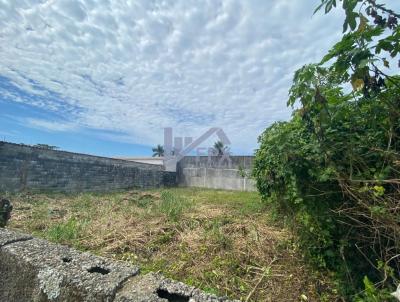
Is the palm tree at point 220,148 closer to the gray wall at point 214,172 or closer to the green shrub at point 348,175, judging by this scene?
→ the gray wall at point 214,172

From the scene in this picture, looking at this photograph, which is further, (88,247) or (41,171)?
(41,171)

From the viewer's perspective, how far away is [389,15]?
5.36 ft

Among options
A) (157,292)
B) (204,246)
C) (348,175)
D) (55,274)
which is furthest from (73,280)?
(348,175)

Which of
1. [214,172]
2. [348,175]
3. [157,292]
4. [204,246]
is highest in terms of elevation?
[214,172]

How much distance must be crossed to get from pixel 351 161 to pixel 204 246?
209 cm

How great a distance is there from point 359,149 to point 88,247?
11.1ft

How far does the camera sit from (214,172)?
14.3 meters

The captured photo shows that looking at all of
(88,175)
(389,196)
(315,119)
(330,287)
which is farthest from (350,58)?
(88,175)

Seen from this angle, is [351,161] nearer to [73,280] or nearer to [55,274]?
[73,280]

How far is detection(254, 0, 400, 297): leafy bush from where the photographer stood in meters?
1.67

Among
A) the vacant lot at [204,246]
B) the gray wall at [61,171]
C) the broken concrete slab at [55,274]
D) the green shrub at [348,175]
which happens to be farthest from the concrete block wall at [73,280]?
the gray wall at [61,171]

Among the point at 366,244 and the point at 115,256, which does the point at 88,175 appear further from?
the point at 366,244

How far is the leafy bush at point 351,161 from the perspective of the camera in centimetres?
167

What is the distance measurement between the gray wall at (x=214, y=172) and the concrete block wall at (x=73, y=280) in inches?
411
